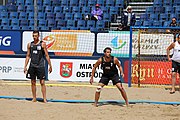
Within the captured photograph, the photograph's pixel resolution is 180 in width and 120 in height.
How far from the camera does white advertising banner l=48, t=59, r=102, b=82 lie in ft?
49.6

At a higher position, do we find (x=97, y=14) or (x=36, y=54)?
(x=97, y=14)

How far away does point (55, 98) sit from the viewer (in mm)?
11406

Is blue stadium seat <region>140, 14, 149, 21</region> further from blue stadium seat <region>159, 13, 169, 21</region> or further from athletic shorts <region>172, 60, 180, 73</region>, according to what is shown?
athletic shorts <region>172, 60, 180, 73</region>

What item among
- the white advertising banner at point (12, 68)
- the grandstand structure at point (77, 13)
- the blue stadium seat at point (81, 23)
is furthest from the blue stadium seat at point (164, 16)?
the white advertising banner at point (12, 68)

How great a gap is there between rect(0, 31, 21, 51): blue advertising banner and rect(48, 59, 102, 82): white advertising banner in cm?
154

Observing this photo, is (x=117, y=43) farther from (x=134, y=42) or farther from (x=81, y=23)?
(x=81, y=23)

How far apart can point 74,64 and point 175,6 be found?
7.34 metres

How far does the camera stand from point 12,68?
15625 millimetres

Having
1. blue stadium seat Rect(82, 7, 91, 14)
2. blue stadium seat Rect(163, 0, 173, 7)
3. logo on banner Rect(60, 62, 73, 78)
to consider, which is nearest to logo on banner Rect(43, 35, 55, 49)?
logo on banner Rect(60, 62, 73, 78)

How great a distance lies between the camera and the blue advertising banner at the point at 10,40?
51.3ft

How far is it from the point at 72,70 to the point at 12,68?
229 cm

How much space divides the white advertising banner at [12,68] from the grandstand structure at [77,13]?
528cm

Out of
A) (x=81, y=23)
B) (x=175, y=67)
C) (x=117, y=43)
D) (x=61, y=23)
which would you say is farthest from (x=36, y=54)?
(x=61, y=23)

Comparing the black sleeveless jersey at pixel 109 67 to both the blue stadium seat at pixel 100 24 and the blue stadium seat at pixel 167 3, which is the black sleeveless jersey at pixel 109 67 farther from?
the blue stadium seat at pixel 167 3
